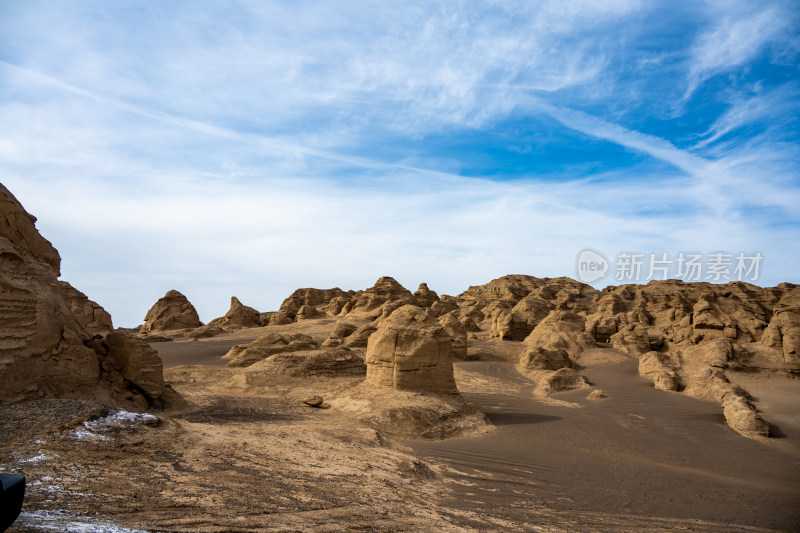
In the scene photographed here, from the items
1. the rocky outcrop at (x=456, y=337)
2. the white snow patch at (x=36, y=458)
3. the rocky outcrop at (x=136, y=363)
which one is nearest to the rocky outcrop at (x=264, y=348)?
the rocky outcrop at (x=456, y=337)

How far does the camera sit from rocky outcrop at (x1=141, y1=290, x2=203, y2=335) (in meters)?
33.9

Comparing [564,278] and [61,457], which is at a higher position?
[564,278]

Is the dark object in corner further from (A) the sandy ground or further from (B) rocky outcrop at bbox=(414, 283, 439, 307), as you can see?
(B) rocky outcrop at bbox=(414, 283, 439, 307)

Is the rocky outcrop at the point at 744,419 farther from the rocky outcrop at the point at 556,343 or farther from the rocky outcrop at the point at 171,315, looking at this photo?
the rocky outcrop at the point at 171,315

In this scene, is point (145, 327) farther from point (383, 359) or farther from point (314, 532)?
point (314, 532)

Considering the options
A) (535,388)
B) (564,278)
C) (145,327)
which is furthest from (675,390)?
(564,278)

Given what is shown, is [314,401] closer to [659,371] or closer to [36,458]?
[36,458]

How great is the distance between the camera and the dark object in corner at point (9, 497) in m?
2.81

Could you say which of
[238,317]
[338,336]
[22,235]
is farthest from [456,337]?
[238,317]

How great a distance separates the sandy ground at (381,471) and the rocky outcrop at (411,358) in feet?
5.31

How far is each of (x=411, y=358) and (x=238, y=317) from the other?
27382 millimetres

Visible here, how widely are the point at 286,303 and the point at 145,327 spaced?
484 inches

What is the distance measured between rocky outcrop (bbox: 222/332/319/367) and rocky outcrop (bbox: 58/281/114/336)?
920cm

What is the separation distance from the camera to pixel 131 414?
7.81m
